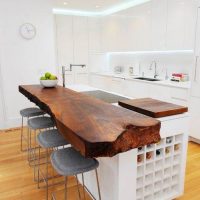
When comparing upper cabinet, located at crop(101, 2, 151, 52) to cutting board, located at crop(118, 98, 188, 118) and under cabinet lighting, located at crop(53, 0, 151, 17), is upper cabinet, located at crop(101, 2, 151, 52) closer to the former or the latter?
under cabinet lighting, located at crop(53, 0, 151, 17)

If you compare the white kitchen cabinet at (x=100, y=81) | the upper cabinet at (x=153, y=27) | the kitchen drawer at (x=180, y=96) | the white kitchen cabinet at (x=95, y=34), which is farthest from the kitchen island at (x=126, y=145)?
the white kitchen cabinet at (x=95, y=34)

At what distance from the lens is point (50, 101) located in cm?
221

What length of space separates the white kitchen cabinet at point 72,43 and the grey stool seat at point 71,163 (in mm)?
4518

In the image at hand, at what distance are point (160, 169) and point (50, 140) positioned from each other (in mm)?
1123

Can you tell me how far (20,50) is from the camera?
4.50 m

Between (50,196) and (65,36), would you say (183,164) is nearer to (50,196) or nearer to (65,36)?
(50,196)

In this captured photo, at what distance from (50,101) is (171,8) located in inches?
128

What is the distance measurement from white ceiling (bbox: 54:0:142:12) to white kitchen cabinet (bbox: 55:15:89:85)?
0.35m

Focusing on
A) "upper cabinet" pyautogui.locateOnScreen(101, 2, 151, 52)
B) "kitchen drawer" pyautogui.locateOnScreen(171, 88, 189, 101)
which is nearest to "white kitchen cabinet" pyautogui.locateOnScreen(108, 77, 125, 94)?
"upper cabinet" pyautogui.locateOnScreen(101, 2, 151, 52)

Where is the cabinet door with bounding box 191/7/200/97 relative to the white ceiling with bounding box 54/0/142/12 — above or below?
below

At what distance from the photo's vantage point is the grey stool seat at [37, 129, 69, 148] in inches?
84.7

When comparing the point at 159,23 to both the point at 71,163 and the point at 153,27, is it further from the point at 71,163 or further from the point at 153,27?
the point at 71,163

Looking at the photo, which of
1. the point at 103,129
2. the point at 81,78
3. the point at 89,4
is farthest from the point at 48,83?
the point at 81,78

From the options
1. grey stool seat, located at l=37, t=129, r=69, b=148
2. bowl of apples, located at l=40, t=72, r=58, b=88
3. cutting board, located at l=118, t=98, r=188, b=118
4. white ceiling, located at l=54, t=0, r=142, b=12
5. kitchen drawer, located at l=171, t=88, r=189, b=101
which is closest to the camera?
cutting board, located at l=118, t=98, r=188, b=118
